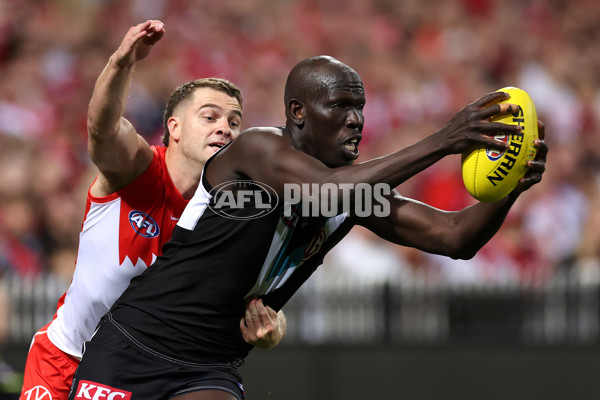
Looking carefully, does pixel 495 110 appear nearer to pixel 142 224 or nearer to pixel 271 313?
pixel 271 313

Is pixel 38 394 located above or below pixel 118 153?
below

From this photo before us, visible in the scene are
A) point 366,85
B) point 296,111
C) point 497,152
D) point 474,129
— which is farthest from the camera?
point 366,85

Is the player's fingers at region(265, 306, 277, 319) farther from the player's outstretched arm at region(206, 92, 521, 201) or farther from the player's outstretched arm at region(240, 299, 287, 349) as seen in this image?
the player's outstretched arm at region(206, 92, 521, 201)

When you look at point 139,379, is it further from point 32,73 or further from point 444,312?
point 32,73

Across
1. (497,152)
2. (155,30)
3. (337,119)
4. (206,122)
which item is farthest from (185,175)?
(497,152)

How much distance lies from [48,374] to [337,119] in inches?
81.9

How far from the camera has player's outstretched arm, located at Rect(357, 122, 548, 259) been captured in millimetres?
4031

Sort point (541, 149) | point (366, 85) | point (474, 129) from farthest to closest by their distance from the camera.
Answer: point (366, 85)
point (541, 149)
point (474, 129)

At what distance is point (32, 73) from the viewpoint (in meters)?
10.6

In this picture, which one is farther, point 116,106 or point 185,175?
point 185,175

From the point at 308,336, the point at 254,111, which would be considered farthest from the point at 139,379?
the point at 254,111

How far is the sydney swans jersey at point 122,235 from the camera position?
4453 mm

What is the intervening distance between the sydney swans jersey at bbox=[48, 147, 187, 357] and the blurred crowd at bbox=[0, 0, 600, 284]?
347 cm

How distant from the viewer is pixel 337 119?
379cm
